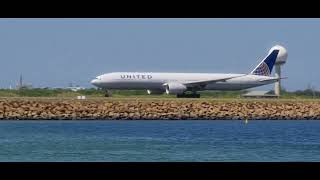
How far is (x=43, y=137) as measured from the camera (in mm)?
40625

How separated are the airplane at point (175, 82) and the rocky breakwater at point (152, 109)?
23.2 ft

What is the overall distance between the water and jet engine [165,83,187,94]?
6.40 metres

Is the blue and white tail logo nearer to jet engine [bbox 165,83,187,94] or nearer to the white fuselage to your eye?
the white fuselage

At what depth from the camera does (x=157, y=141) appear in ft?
126

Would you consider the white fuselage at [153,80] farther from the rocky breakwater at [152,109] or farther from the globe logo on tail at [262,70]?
the rocky breakwater at [152,109]

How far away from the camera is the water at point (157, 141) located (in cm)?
2891

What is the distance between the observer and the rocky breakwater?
51.7m

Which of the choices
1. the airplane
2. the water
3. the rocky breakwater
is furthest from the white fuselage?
the rocky breakwater

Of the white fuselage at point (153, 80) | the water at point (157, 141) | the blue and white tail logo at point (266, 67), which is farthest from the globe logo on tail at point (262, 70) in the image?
the water at point (157, 141)
